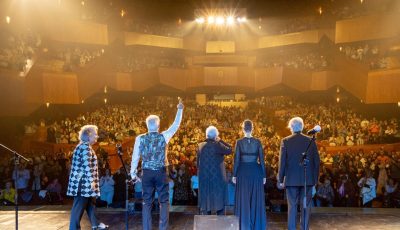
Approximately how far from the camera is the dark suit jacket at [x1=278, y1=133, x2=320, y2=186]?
4785mm

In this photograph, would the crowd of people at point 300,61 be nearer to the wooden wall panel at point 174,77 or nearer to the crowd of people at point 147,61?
the wooden wall panel at point 174,77

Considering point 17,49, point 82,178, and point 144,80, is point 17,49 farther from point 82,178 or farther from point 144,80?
point 82,178

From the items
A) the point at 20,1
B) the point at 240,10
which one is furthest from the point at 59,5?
the point at 240,10

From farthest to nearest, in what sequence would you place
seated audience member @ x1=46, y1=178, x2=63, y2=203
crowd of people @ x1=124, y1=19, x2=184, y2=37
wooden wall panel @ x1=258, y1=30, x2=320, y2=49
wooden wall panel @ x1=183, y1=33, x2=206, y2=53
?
wooden wall panel @ x1=183, y1=33, x2=206, y2=53 → crowd of people @ x1=124, y1=19, x2=184, y2=37 → wooden wall panel @ x1=258, y1=30, x2=320, y2=49 → seated audience member @ x1=46, y1=178, x2=63, y2=203

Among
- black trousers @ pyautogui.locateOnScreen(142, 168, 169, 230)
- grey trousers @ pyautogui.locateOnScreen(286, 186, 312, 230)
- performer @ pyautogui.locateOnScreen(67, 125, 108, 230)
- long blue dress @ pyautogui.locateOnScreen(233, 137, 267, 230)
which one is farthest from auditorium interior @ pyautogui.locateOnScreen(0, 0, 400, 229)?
grey trousers @ pyautogui.locateOnScreen(286, 186, 312, 230)

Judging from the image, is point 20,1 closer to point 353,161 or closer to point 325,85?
point 353,161

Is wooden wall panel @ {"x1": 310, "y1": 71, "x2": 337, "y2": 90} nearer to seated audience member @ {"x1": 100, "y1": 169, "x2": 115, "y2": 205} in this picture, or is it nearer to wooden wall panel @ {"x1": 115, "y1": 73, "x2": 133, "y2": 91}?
wooden wall panel @ {"x1": 115, "y1": 73, "x2": 133, "y2": 91}

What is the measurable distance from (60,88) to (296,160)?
46.1 feet

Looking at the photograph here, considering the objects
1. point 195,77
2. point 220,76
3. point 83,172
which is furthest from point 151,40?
point 83,172

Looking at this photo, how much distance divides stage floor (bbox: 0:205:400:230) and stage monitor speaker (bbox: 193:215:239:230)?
5.16 ft

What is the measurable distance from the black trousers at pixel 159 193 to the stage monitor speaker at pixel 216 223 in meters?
0.45

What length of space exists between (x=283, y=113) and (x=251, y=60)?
5.67m

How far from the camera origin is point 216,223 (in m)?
4.08

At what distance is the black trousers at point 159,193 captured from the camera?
449 centimetres
